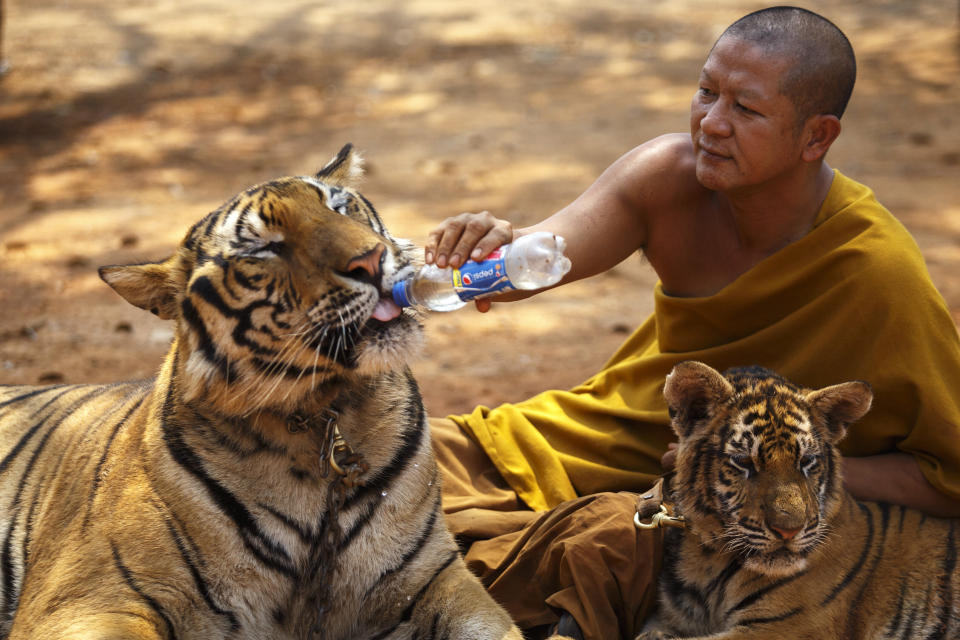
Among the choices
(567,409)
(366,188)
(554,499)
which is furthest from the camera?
(366,188)

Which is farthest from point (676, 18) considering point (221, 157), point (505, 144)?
point (221, 157)

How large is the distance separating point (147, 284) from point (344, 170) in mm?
762

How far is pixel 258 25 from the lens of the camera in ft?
41.0

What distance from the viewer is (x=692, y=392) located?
118 inches

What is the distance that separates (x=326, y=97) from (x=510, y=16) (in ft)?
10.3

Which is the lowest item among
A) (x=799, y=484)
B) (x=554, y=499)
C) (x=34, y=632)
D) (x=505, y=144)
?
(x=505, y=144)

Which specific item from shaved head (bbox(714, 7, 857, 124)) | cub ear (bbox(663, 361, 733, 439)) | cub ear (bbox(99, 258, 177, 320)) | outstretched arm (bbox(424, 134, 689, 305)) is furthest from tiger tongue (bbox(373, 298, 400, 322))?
shaved head (bbox(714, 7, 857, 124))

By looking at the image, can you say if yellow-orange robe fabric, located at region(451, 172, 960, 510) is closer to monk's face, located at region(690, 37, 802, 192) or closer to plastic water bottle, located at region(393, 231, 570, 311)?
monk's face, located at region(690, 37, 802, 192)

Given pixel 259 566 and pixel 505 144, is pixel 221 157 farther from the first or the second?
pixel 259 566

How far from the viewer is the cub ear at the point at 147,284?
270cm

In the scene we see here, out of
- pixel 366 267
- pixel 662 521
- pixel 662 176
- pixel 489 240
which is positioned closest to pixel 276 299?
pixel 366 267

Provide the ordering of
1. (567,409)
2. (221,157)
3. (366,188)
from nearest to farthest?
(567,409)
(366,188)
(221,157)

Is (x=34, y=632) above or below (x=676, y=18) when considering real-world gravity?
above

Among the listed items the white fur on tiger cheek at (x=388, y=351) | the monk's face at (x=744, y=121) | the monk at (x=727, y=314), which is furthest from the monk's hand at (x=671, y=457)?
the white fur on tiger cheek at (x=388, y=351)
